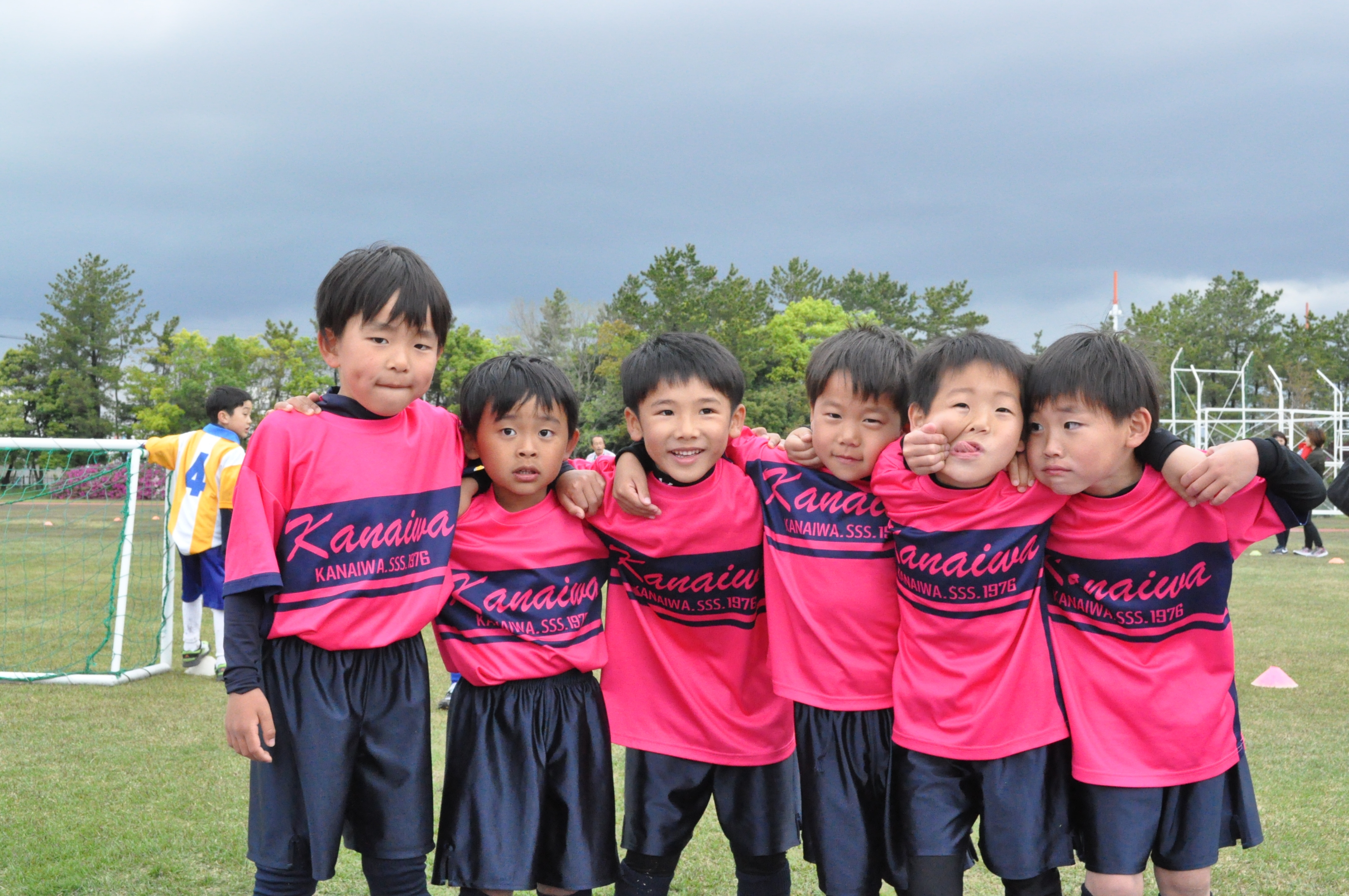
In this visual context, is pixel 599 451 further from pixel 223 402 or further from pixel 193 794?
pixel 223 402

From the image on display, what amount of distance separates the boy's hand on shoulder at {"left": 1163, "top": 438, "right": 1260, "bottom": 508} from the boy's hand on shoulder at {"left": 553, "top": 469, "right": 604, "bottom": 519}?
1341mm

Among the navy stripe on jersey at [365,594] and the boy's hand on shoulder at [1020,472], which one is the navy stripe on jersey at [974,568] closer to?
the boy's hand on shoulder at [1020,472]

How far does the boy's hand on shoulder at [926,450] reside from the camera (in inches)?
87.0

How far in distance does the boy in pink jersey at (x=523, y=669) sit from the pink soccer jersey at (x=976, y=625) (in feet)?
2.54

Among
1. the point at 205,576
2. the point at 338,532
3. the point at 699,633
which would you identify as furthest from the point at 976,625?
the point at 205,576

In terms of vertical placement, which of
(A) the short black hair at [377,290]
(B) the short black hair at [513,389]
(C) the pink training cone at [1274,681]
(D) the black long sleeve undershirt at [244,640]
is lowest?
(C) the pink training cone at [1274,681]

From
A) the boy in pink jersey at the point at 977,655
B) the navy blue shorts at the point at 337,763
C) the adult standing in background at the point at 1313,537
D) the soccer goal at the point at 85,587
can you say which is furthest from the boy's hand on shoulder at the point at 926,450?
the adult standing in background at the point at 1313,537

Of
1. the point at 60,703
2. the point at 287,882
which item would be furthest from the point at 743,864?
the point at 60,703

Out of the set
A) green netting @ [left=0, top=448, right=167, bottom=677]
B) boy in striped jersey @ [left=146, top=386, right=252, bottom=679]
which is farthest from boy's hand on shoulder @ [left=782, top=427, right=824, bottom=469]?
green netting @ [left=0, top=448, right=167, bottom=677]

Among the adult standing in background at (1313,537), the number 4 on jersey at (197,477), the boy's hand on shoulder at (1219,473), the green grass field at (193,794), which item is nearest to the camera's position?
the boy's hand on shoulder at (1219,473)

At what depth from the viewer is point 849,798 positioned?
7.81 feet

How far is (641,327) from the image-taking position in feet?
132

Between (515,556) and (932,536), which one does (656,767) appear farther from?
(932,536)

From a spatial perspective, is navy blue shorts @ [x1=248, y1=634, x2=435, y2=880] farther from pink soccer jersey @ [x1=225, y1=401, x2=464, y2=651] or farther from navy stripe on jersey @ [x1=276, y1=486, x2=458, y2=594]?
navy stripe on jersey @ [x1=276, y1=486, x2=458, y2=594]
